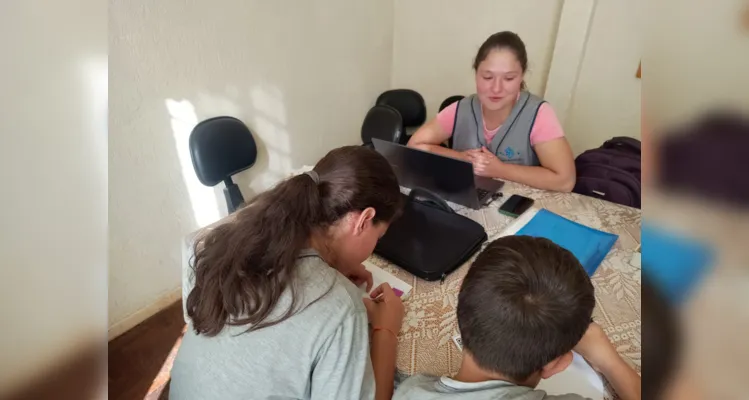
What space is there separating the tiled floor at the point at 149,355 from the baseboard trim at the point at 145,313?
18 mm

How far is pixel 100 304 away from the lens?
0.77ft

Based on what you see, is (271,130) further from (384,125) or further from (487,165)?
(487,165)

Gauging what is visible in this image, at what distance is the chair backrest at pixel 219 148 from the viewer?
1.80 m

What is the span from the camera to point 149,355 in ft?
6.03

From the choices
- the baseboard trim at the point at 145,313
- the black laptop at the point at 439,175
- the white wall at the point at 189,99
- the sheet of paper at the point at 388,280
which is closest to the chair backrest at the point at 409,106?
the white wall at the point at 189,99

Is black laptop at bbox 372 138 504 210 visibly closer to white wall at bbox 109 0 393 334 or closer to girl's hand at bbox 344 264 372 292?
girl's hand at bbox 344 264 372 292

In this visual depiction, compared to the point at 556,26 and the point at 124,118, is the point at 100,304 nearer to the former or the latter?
the point at 124,118

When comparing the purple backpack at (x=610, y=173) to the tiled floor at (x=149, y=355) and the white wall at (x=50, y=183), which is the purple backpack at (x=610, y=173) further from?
the tiled floor at (x=149, y=355)

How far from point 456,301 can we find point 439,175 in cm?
51

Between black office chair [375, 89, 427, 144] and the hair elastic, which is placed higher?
the hair elastic

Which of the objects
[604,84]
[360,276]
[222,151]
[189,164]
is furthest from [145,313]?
[604,84]

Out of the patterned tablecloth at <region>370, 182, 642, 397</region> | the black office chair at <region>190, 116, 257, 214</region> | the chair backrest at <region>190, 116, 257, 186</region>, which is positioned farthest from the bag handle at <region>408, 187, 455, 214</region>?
the chair backrest at <region>190, 116, 257, 186</region>

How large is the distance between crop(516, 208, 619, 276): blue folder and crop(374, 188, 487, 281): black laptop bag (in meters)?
0.17

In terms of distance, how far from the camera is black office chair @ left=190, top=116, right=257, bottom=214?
181 centimetres
